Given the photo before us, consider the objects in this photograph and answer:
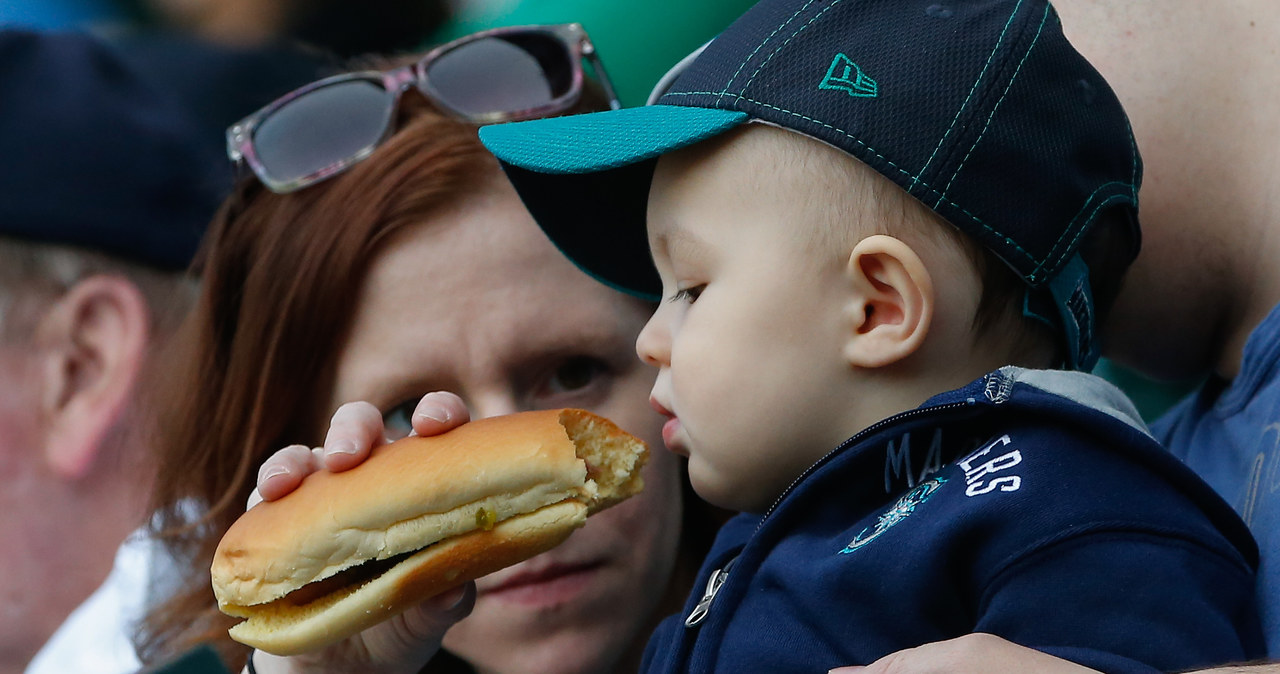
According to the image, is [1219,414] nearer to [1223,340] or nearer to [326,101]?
[1223,340]

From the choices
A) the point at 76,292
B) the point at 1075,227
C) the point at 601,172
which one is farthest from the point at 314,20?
the point at 1075,227

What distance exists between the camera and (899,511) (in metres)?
0.93

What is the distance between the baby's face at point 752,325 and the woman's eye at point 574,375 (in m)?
0.44

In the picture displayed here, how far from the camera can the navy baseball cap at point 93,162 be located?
2.37 metres

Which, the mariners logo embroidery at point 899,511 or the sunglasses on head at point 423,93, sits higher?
the sunglasses on head at point 423,93

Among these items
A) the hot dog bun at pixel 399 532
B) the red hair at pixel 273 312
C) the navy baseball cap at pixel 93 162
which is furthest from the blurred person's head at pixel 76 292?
the hot dog bun at pixel 399 532

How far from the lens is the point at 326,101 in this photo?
5.41 ft

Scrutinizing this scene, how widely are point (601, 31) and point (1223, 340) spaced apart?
4.03ft

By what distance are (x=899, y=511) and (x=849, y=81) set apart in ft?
1.21

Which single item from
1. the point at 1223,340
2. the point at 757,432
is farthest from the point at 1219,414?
the point at 757,432

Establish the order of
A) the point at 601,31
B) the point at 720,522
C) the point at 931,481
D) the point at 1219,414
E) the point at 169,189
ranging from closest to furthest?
the point at 931,481 → the point at 1219,414 → the point at 720,522 → the point at 601,31 → the point at 169,189

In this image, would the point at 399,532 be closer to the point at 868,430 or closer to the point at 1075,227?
the point at 868,430

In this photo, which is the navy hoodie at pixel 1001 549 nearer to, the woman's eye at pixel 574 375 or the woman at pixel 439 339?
the woman at pixel 439 339

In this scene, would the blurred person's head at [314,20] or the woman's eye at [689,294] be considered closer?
the woman's eye at [689,294]
